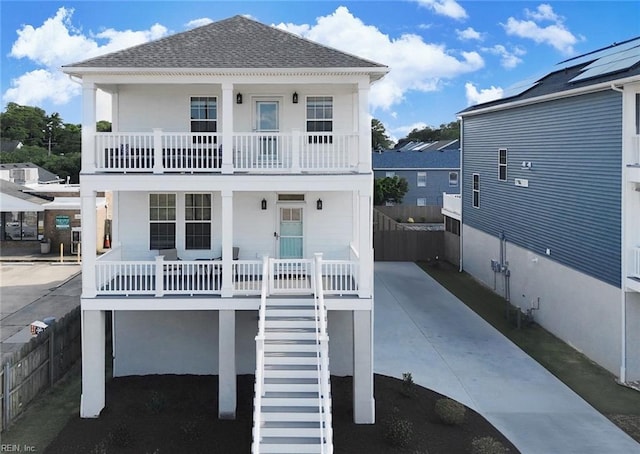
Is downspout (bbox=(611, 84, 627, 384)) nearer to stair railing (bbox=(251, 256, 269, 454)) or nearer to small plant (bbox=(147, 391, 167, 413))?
stair railing (bbox=(251, 256, 269, 454))

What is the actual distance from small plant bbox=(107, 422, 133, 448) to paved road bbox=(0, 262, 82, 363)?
5.61m

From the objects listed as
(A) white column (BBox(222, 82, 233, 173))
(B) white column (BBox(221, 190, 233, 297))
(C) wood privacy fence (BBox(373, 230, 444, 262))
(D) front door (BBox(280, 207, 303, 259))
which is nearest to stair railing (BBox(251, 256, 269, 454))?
(B) white column (BBox(221, 190, 233, 297))

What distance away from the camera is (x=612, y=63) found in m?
17.1

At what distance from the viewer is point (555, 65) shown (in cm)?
2427

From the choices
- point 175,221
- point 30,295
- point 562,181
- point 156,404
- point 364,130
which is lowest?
point 156,404

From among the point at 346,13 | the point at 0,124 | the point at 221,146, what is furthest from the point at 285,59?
the point at 0,124

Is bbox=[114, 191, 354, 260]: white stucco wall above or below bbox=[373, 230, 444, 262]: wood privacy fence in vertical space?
above

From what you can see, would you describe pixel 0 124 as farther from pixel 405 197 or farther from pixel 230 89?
pixel 230 89

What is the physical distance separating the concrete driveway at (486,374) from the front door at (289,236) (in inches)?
144

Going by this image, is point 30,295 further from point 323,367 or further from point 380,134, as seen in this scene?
point 380,134

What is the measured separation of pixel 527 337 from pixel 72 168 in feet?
186

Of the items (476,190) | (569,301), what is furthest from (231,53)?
(476,190)

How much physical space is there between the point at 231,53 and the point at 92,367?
24.2 ft

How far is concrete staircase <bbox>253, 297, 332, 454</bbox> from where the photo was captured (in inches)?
404
